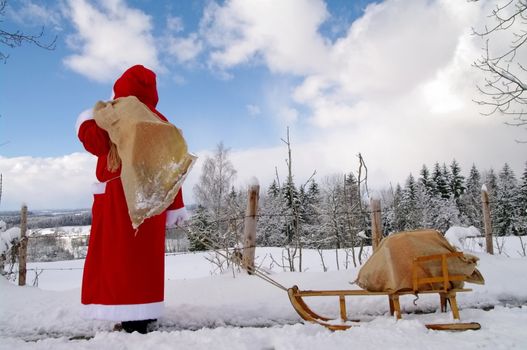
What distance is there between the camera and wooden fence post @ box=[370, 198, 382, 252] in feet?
19.5

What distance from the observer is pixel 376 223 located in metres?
5.97

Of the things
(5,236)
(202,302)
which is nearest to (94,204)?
(202,302)

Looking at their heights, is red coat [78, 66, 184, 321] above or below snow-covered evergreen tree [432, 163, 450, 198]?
below

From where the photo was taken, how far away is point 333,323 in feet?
9.73

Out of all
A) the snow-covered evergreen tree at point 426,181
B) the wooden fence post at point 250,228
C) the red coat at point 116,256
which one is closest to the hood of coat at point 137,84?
the red coat at point 116,256

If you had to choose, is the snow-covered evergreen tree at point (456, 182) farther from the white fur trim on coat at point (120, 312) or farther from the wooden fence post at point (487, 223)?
the white fur trim on coat at point (120, 312)

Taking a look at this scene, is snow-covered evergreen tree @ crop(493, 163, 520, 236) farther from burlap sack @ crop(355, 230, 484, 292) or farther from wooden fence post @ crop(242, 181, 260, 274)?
burlap sack @ crop(355, 230, 484, 292)

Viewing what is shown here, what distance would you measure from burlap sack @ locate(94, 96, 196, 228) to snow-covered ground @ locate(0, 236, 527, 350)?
0.93 metres

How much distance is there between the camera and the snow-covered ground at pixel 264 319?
2.32 metres

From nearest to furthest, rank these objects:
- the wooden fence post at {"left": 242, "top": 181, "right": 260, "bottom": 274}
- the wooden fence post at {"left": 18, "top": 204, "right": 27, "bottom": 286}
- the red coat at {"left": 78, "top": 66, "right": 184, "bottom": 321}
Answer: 1. the red coat at {"left": 78, "top": 66, "right": 184, "bottom": 321}
2. the wooden fence post at {"left": 242, "top": 181, "right": 260, "bottom": 274}
3. the wooden fence post at {"left": 18, "top": 204, "right": 27, "bottom": 286}

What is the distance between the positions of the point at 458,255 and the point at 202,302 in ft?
8.03

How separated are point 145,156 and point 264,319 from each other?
6.33 ft

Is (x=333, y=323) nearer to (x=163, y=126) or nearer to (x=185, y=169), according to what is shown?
(x=185, y=169)

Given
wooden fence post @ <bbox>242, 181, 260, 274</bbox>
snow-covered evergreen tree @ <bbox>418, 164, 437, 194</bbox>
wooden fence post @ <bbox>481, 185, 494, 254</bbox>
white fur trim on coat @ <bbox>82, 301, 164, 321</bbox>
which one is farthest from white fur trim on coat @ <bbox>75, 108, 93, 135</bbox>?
snow-covered evergreen tree @ <bbox>418, 164, 437, 194</bbox>
